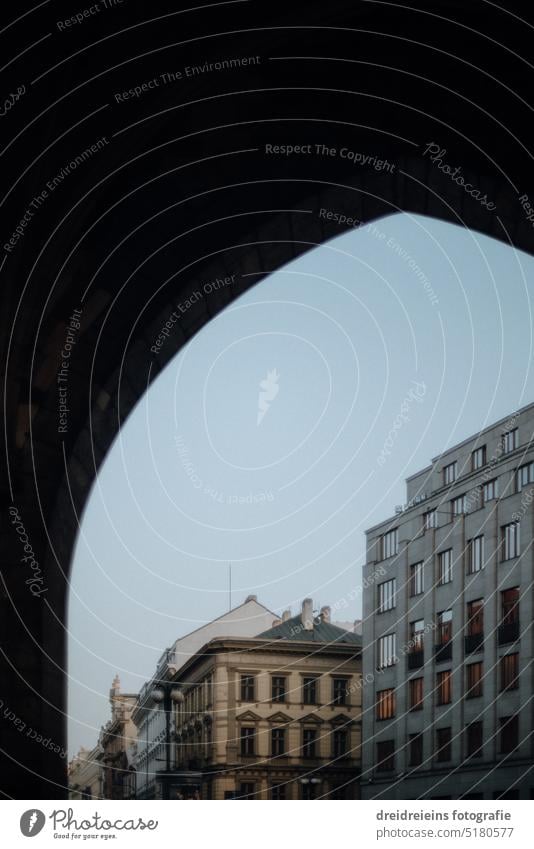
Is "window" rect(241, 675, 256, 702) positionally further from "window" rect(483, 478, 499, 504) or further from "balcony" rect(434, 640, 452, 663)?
"window" rect(483, 478, 499, 504)

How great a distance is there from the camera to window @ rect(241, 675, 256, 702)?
8898mm

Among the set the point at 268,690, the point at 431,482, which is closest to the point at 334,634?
the point at 268,690

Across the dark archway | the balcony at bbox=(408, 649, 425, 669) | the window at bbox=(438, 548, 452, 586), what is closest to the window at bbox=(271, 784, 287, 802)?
the dark archway

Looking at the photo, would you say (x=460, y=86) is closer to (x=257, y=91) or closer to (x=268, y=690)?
(x=257, y=91)

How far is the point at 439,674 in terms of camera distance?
27531 mm

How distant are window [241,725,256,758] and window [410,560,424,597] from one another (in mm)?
15951

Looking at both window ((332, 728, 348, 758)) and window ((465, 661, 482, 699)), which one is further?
window ((465, 661, 482, 699))

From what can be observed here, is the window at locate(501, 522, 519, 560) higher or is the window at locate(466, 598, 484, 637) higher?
the window at locate(501, 522, 519, 560)

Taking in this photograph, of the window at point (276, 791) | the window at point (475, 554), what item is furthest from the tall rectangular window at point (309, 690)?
the window at point (475, 554)

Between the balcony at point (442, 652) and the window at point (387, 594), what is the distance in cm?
146

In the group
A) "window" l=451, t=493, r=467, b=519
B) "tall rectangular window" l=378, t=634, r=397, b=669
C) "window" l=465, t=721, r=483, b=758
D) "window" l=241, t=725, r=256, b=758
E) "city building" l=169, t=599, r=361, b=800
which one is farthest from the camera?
"window" l=451, t=493, r=467, b=519

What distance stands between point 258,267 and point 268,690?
344 centimetres

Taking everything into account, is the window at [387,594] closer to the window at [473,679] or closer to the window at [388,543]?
the window at [473,679]

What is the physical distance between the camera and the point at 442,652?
29.3 meters
